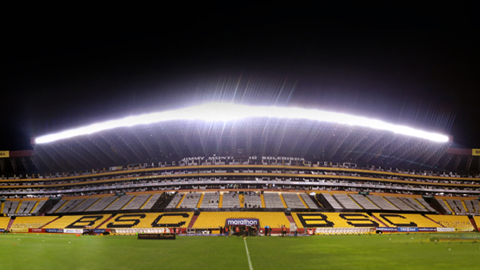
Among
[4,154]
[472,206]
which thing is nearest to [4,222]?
[4,154]

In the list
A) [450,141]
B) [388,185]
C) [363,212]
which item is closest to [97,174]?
[363,212]

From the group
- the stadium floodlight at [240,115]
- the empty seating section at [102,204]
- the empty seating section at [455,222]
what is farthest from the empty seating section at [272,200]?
the empty seating section at [102,204]

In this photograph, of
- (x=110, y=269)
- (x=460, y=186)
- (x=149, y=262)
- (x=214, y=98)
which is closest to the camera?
(x=110, y=269)

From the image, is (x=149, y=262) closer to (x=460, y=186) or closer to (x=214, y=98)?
(x=214, y=98)

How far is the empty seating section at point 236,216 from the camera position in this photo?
46.8 meters

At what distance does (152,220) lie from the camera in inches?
2015

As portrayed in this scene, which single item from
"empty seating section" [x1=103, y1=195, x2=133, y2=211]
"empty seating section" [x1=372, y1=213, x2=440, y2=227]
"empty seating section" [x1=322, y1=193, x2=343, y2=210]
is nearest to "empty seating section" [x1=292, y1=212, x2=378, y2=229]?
"empty seating section" [x1=322, y1=193, x2=343, y2=210]

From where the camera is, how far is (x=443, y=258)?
17.9 meters

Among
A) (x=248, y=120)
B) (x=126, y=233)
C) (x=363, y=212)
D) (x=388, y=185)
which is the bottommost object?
(x=126, y=233)

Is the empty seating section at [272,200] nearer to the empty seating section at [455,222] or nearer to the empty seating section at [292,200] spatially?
the empty seating section at [292,200]

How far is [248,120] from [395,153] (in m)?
38.8

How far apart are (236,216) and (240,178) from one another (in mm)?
13261

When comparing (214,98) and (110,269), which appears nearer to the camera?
(110,269)

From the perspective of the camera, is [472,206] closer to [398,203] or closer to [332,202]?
[398,203]
